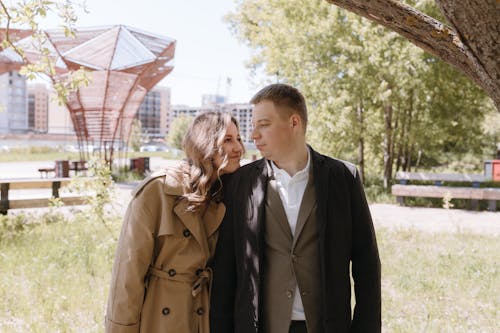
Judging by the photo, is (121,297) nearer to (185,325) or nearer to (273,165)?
(185,325)

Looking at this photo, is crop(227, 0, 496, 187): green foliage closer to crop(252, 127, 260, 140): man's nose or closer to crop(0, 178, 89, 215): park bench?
crop(0, 178, 89, 215): park bench

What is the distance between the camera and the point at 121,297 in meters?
2.34

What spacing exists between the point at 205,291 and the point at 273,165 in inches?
31.8

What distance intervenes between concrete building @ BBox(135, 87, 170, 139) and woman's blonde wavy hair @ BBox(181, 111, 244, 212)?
4966 inches

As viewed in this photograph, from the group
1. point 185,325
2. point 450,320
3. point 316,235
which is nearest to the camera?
point 316,235

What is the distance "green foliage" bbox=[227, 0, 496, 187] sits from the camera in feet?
45.3

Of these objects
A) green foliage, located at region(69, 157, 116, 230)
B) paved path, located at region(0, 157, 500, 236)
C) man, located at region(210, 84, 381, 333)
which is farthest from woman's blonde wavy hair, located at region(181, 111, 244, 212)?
paved path, located at region(0, 157, 500, 236)

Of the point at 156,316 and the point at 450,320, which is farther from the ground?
the point at 156,316

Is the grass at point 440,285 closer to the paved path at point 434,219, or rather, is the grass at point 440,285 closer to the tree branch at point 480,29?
the paved path at point 434,219

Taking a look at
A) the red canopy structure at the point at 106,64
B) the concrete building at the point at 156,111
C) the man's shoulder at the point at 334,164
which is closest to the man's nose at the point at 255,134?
the man's shoulder at the point at 334,164

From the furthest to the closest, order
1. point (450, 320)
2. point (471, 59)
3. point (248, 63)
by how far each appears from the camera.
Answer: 1. point (248, 63)
2. point (450, 320)
3. point (471, 59)

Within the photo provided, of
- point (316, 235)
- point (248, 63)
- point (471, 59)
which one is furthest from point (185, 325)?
point (248, 63)

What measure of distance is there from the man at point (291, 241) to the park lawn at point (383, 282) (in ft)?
8.40

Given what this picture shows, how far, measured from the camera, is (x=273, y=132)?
2.31 metres
